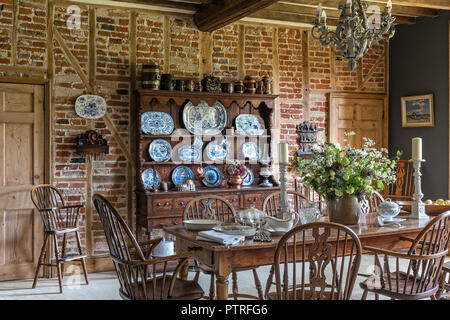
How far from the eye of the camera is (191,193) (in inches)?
219

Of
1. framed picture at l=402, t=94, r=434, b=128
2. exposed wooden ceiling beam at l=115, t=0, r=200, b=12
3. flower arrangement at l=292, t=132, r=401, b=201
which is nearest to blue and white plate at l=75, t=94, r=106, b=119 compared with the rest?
exposed wooden ceiling beam at l=115, t=0, r=200, b=12

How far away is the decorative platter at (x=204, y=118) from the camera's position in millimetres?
5985

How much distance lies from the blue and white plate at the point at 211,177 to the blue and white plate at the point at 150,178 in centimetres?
58

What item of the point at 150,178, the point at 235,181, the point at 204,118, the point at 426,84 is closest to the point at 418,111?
the point at 426,84

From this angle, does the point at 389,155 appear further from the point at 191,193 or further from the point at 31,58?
the point at 31,58

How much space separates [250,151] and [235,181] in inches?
24.1

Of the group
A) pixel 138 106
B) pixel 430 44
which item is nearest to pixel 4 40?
pixel 138 106

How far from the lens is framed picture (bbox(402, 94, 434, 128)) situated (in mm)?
6582

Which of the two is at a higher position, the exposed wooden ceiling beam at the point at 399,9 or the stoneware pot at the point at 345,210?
the exposed wooden ceiling beam at the point at 399,9

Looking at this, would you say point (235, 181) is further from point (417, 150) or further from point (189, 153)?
point (417, 150)

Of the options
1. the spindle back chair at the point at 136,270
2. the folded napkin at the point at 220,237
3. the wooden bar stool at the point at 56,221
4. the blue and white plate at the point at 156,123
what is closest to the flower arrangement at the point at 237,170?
the blue and white plate at the point at 156,123

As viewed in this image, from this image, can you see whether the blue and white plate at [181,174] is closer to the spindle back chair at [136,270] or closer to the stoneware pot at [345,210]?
the stoneware pot at [345,210]

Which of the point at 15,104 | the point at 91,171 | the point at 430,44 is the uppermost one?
the point at 430,44
